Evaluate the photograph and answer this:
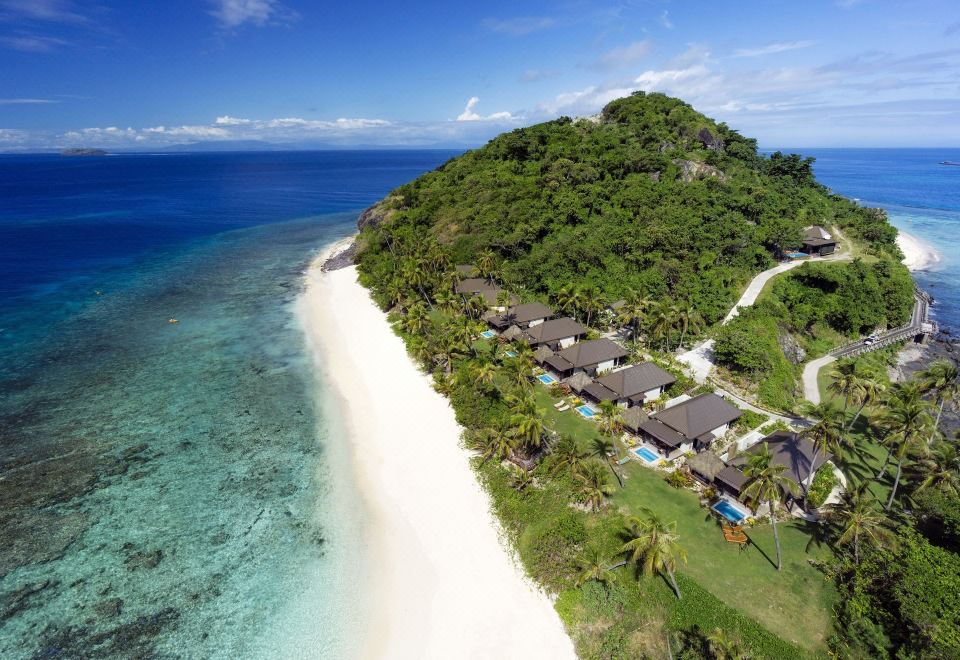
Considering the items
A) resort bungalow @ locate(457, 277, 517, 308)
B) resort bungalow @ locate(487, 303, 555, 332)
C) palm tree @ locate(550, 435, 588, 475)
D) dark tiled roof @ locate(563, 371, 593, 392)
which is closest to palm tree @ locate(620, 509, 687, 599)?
palm tree @ locate(550, 435, 588, 475)

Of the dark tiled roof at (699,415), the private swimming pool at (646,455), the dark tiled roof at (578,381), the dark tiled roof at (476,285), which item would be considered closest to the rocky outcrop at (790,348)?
the dark tiled roof at (699,415)

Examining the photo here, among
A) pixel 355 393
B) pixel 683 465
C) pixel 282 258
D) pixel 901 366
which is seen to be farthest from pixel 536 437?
pixel 282 258

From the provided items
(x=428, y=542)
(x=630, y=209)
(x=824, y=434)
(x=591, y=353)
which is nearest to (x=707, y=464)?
(x=824, y=434)

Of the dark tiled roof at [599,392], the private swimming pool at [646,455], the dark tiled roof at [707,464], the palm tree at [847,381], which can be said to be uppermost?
the palm tree at [847,381]

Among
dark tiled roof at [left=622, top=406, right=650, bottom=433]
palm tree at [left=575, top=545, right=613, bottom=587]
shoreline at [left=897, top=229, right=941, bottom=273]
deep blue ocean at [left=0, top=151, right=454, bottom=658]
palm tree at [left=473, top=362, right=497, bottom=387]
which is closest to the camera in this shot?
palm tree at [left=575, top=545, right=613, bottom=587]

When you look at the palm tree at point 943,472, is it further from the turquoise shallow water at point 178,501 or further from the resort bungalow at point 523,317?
the resort bungalow at point 523,317

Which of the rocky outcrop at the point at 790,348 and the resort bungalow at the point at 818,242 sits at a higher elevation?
the resort bungalow at the point at 818,242

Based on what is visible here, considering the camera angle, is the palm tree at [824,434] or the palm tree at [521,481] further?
the palm tree at [521,481]

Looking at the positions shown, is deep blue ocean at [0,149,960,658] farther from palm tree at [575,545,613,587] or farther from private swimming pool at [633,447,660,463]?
private swimming pool at [633,447,660,463]
